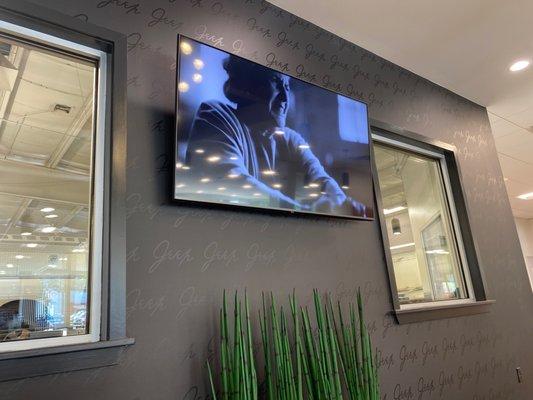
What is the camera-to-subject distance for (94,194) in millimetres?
1436

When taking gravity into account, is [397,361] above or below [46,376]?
below

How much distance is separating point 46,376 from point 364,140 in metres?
1.90

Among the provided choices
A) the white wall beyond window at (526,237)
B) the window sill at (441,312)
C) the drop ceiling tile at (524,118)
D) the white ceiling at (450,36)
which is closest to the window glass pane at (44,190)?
the white ceiling at (450,36)

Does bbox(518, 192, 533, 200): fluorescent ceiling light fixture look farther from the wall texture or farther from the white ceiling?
the wall texture

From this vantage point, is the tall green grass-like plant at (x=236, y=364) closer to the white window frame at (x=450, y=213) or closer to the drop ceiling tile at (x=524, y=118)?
the white window frame at (x=450, y=213)

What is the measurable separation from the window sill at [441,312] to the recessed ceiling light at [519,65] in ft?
6.10

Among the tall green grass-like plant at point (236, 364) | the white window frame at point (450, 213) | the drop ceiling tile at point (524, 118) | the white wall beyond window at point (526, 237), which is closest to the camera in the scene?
the tall green grass-like plant at point (236, 364)

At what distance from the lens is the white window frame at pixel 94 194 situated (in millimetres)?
1248

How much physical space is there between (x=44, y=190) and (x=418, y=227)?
2.45 meters

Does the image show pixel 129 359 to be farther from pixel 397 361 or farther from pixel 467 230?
pixel 467 230

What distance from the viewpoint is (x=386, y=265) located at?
7.38 feet

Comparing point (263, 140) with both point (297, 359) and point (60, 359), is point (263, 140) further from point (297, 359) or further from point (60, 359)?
point (60, 359)

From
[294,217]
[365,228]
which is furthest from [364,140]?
[294,217]

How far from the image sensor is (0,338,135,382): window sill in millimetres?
1097
